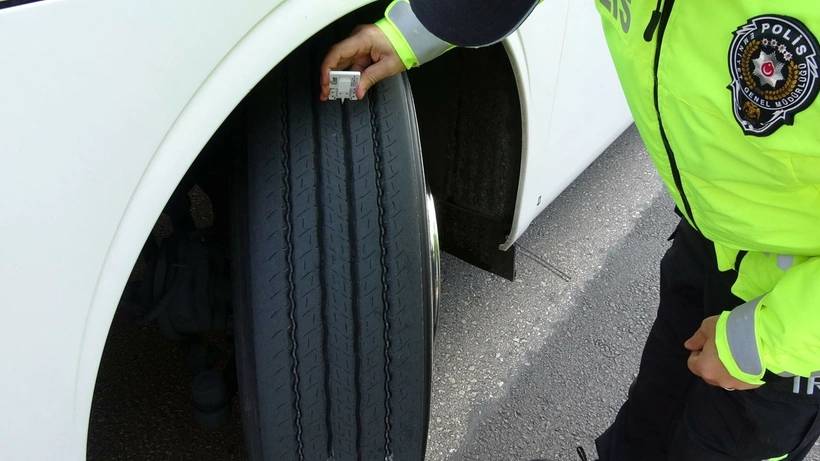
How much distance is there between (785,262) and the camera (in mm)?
1016

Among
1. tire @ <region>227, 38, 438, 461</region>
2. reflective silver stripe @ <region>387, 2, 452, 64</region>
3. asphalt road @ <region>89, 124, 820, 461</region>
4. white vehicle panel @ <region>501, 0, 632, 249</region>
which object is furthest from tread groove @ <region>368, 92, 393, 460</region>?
asphalt road @ <region>89, 124, 820, 461</region>

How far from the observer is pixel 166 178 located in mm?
956

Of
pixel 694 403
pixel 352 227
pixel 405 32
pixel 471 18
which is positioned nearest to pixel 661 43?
pixel 471 18

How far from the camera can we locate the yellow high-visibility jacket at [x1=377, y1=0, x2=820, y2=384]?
0.82 metres

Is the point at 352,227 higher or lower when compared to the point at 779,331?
higher

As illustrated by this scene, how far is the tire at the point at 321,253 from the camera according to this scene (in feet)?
3.79

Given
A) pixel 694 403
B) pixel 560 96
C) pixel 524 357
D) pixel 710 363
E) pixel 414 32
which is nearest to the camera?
pixel 710 363

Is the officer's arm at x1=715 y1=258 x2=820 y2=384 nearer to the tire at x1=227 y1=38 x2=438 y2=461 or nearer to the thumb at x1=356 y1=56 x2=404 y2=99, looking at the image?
the tire at x1=227 y1=38 x2=438 y2=461

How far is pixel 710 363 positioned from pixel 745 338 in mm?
102

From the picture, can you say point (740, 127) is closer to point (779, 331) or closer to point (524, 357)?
point (779, 331)

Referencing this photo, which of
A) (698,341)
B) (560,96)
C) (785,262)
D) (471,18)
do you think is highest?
(471,18)

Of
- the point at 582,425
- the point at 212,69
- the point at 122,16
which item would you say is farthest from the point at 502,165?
the point at 122,16

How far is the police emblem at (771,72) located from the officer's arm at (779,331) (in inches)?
8.6

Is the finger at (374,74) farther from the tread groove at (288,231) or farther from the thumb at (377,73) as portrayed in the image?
the tread groove at (288,231)
